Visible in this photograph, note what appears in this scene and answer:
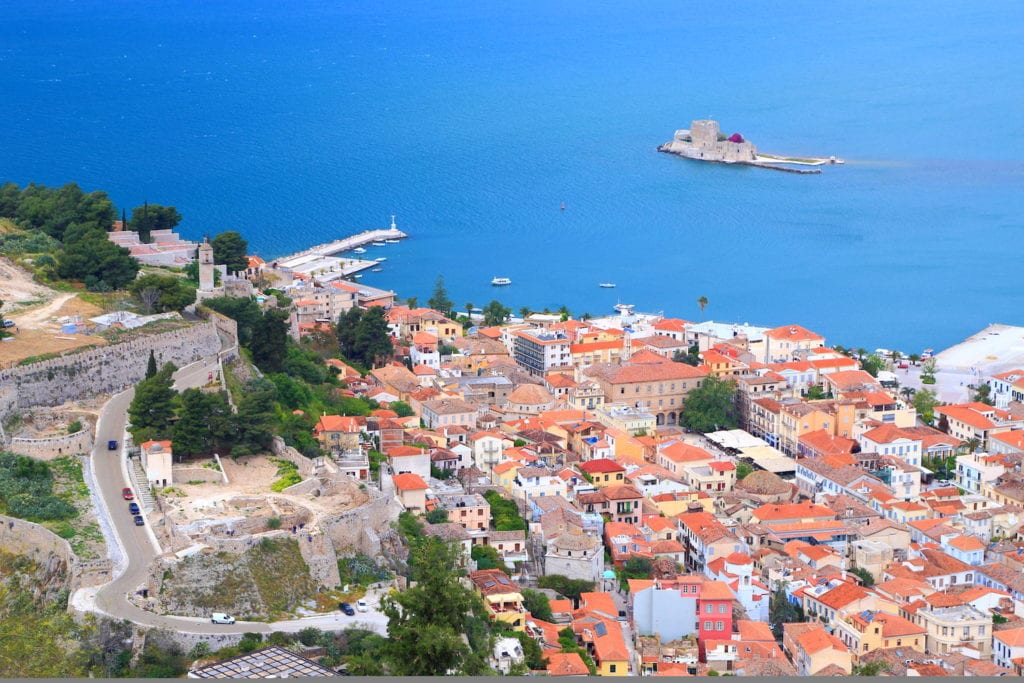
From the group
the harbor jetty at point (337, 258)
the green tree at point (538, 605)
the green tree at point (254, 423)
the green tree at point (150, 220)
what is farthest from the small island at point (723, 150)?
the green tree at point (538, 605)

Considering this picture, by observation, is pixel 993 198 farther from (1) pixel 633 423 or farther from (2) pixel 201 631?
(2) pixel 201 631

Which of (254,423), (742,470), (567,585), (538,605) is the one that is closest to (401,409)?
(742,470)

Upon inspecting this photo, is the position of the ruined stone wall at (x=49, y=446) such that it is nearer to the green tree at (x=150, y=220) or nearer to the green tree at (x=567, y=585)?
the green tree at (x=567, y=585)

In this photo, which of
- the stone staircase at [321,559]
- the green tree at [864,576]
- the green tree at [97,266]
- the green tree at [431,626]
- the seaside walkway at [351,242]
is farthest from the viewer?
the seaside walkway at [351,242]

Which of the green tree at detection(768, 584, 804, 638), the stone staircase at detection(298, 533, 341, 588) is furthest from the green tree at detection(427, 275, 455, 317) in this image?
the stone staircase at detection(298, 533, 341, 588)

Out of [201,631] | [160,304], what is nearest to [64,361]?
[160,304]

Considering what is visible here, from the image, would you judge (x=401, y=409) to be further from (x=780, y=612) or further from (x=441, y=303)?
(x=441, y=303)

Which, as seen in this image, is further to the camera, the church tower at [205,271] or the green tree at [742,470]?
the church tower at [205,271]
